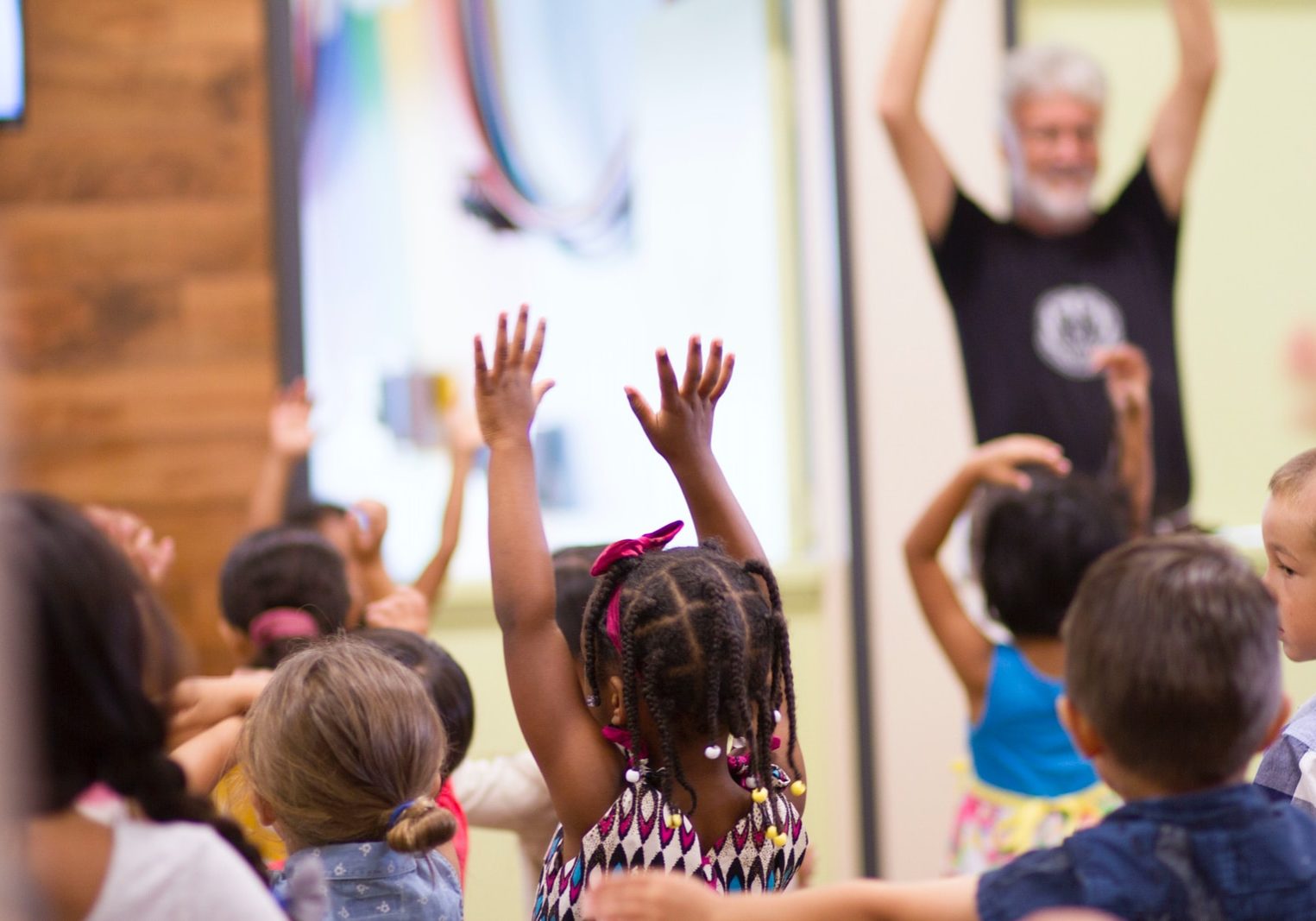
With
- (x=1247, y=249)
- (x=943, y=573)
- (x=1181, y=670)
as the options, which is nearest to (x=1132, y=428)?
(x=943, y=573)

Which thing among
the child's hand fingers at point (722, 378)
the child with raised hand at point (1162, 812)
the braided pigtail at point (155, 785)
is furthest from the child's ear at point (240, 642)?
the child with raised hand at point (1162, 812)

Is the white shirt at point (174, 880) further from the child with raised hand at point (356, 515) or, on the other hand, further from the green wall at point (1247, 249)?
the green wall at point (1247, 249)

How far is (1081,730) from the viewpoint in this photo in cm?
92

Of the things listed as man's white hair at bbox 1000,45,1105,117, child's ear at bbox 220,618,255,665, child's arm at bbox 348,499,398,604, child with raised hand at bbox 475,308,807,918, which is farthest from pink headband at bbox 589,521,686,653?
man's white hair at bbox 1000,45,1105,117

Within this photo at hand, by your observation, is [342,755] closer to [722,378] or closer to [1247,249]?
[722,378]

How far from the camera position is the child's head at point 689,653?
1.16 metres

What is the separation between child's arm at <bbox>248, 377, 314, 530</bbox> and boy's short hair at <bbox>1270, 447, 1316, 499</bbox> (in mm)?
1633

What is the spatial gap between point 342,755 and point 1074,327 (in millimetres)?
2019

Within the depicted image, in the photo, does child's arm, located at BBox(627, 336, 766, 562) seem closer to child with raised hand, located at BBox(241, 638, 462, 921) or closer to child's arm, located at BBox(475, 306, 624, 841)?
child's arm, located at BBox(475, 306, 624, 841)

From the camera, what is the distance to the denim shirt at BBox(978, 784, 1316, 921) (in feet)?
2.82

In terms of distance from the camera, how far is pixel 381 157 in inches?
115

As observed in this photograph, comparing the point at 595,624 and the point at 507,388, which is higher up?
the point at 507,388

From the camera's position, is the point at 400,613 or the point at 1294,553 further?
the point at 400,613

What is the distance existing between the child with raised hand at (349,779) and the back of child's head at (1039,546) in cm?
106
